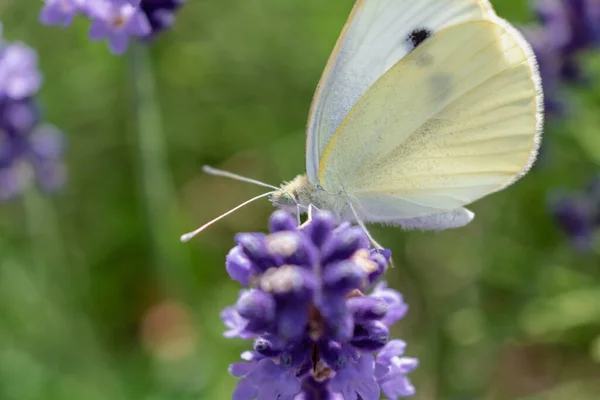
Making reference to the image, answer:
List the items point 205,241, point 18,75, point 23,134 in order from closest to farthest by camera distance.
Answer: point 18,75
point 23,134
point 205,241

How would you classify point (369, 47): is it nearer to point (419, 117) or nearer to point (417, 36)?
point (417, 36)

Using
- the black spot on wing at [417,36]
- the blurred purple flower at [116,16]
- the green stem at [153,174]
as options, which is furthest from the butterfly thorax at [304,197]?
the green stem at [153,174]

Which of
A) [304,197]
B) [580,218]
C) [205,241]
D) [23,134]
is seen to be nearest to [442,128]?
[304,197]

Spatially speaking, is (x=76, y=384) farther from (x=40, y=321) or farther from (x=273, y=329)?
(x=273, y=329)

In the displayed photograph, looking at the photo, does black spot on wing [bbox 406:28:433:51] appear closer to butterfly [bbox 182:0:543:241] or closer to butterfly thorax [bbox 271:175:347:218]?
butterfly [bbox 182:0:543:241]

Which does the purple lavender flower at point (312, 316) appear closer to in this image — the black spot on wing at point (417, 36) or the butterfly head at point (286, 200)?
the butterfly head at point (286, 200)

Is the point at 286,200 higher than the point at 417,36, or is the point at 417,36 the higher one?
the point at 417,36

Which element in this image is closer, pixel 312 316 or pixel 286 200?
pixel 312 316
